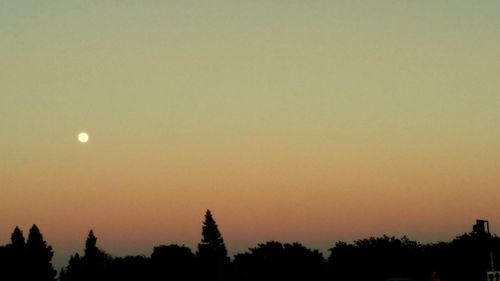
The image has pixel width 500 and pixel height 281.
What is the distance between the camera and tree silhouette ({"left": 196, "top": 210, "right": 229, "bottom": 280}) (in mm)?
134750

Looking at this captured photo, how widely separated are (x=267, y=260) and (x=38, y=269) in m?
38.4

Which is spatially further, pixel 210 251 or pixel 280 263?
pixel 210 251

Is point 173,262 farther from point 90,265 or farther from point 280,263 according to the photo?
point 280,263

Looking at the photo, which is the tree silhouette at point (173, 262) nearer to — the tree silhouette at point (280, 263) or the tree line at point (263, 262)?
the tree line at point (263, 262)

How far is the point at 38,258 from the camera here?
123 metres

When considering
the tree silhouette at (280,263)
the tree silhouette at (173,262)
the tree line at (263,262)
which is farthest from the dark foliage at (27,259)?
the tree silhouette at (280,263)

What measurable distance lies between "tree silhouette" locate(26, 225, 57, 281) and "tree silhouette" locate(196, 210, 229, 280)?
2635cm

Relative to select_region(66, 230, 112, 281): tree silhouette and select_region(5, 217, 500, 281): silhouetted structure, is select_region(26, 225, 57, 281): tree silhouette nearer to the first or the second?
select_region(5, 217, 500, 281): silhouetted structure

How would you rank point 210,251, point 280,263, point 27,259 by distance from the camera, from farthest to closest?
point 210,251, point 280,263, point 27,259

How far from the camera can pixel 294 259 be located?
13212 centimetres

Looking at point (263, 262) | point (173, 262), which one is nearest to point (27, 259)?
point (173, 262)

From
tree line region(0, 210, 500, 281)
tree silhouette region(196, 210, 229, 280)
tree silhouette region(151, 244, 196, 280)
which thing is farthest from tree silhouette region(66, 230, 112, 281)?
Answer: tree silhouette region(196, 210, 229, 280)

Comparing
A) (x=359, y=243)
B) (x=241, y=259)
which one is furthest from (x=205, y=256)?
(x=359, y=243)

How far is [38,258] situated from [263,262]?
37.8 m
